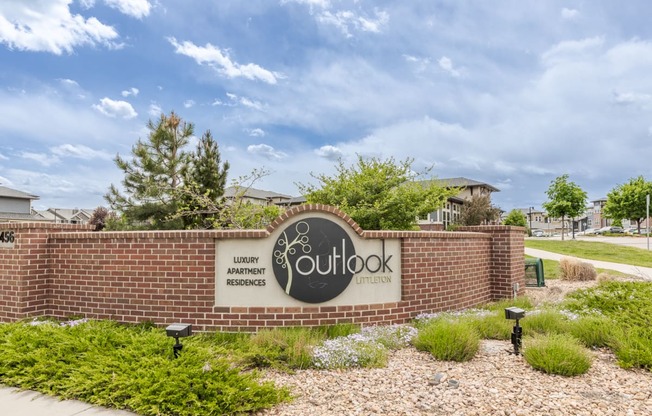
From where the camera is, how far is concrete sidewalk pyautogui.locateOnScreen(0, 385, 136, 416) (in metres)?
4.05

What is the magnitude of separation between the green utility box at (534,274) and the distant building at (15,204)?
4696 centimetres

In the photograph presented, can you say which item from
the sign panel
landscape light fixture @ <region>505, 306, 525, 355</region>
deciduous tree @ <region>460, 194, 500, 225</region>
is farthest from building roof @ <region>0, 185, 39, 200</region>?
landscape light fixture @ <region>505, 306, 525, 355</region>

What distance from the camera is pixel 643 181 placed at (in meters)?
52.2

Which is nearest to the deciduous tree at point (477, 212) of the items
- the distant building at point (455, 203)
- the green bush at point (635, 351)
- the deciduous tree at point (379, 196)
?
the distant building at point (455, 203)

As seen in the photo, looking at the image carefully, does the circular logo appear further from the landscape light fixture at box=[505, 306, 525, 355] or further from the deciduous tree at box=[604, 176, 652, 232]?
the deciduous tree at box=[604, 176, 652, 232]

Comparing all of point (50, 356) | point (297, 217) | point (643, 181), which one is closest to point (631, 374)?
point (297, 217)

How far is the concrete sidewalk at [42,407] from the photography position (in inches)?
160

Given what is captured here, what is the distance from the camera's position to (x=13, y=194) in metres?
44.2

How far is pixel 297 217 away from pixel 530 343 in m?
3.86

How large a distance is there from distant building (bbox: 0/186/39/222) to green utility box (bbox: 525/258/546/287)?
46963 mm

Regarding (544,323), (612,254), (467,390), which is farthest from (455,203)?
(467,390)

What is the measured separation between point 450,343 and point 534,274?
8.79 m

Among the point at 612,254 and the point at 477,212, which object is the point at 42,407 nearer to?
the point at 612,254

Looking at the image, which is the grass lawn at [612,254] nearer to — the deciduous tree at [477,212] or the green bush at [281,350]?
the deciduous tree at [477,212]
